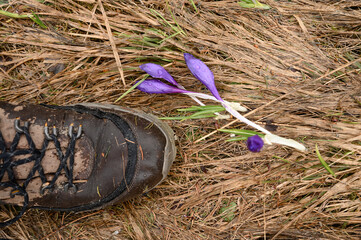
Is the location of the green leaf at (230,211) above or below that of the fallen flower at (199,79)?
below

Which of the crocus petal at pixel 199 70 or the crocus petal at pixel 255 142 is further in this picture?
the crocus petal at pixel 199 70

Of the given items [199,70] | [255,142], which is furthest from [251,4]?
[255,142]

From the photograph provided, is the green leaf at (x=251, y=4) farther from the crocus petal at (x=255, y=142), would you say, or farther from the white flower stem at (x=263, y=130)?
the crocus petal at (x=255, y=142)

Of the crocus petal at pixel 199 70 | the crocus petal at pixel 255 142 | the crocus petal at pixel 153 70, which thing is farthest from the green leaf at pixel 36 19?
the crocus petal at pixel 255 142

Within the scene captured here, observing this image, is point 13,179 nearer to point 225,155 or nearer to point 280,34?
point 225,155

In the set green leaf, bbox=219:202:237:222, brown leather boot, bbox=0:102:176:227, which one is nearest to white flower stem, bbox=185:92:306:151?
brown leather boot, bbox=0:102:176:227

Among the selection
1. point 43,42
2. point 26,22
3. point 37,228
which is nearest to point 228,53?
point 43,42

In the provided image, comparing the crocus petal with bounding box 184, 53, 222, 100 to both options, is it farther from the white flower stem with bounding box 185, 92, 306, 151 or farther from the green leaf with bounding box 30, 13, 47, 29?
the green leaf with bounding box 30, 13, 47, 29

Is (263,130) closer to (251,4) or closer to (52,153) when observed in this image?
(251,4)
